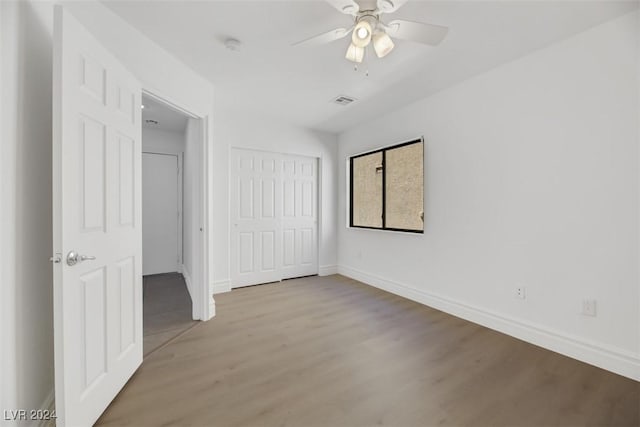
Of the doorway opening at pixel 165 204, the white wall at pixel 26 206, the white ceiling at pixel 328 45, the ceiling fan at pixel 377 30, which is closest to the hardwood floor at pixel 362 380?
the white wall at pixel 26 206

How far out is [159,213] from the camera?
480 cm

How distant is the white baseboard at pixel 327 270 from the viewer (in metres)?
4.80

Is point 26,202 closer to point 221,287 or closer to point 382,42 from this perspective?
point 382,42

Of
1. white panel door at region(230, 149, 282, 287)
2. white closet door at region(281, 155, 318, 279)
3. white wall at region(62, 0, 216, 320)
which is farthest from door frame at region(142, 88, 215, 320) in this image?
white closet door at region(281, 155, 318, 279)

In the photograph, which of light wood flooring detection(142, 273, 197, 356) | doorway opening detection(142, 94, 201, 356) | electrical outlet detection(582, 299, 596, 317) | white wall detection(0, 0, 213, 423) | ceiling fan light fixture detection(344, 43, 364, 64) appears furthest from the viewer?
doorway opening detection(142, 94, 201, 356)

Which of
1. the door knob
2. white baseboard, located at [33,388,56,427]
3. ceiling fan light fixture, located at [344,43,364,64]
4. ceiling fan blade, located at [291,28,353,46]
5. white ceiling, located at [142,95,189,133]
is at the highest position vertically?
white ceiling, located at [142,95,189,133]

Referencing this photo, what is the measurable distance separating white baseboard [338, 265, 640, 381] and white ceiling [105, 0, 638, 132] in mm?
2365

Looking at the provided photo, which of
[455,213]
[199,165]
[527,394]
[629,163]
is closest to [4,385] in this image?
[199,165]

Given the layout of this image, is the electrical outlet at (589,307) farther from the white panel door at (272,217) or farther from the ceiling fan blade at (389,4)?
the white panel door at (272,217)

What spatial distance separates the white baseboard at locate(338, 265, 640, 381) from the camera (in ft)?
6.39

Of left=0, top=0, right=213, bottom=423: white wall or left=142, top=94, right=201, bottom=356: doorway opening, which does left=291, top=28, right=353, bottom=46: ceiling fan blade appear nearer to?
left=0, top=0, right=213, bottom=423: white wall

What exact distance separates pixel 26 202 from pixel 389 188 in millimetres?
3517

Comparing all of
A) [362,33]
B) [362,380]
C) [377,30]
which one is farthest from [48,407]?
[377,30]

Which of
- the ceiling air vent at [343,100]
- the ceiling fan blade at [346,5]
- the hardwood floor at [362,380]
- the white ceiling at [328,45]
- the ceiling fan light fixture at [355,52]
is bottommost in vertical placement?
the hardwood floor at [362,380]
